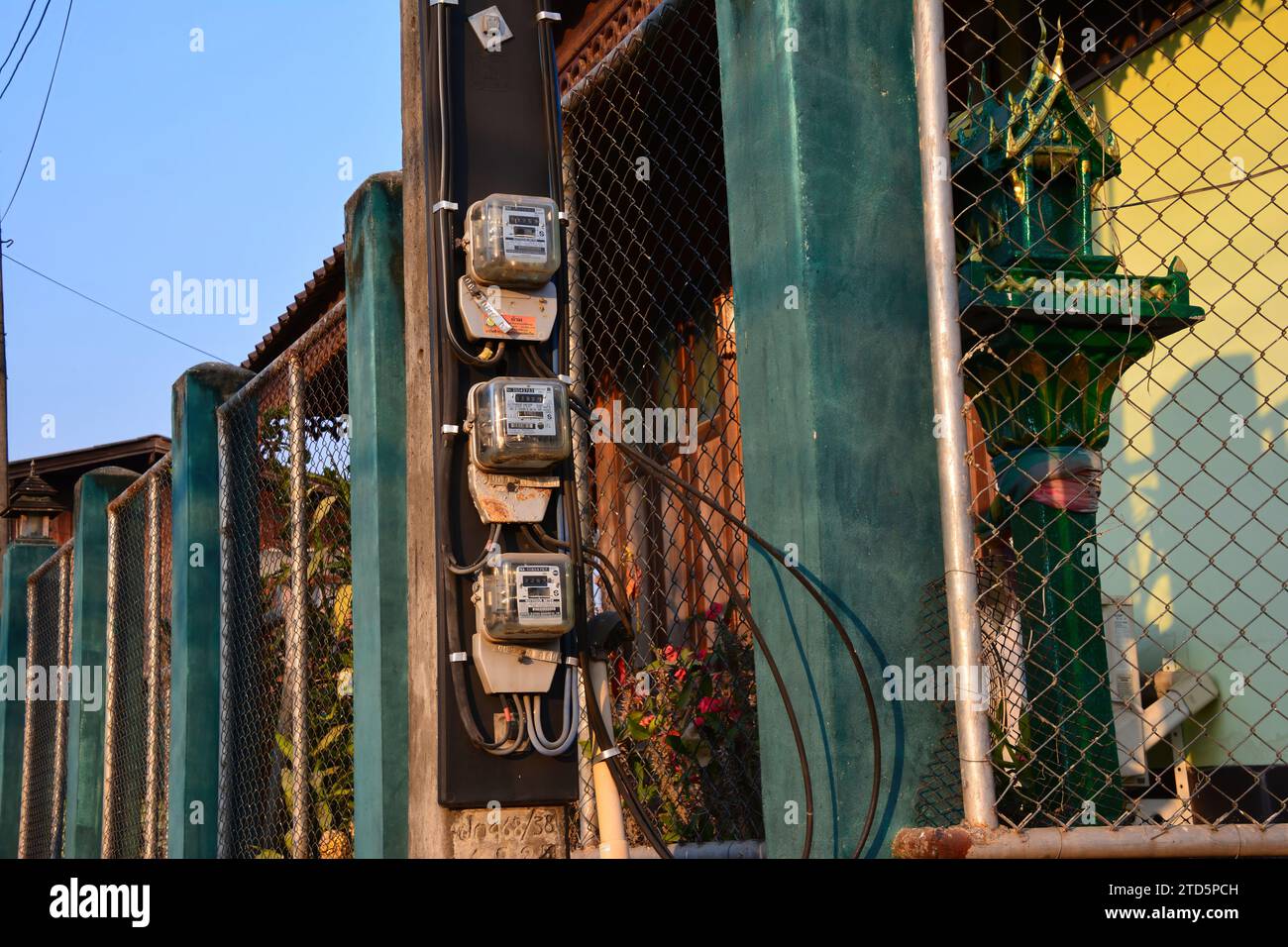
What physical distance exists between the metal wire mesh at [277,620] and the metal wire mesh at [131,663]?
5.04ft

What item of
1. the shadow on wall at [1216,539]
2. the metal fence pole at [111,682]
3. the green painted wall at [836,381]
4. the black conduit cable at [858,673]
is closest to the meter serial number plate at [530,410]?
the black conduit cable at [858,673]

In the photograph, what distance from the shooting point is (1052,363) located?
12.7ft

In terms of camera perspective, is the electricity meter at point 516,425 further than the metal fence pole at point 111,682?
No

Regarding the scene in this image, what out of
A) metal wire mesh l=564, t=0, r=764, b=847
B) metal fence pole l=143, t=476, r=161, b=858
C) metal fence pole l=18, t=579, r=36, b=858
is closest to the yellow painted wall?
metal wire mesh l=564, t=0, r=764, b=847

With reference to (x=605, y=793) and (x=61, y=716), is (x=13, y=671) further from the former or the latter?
(x=605, y=793)

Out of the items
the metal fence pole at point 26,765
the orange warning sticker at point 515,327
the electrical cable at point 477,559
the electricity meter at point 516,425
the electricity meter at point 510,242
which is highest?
the electricity meter at point 510,242

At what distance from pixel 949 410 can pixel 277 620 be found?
4.67 metres

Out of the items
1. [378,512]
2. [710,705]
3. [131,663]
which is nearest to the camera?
[378,512]

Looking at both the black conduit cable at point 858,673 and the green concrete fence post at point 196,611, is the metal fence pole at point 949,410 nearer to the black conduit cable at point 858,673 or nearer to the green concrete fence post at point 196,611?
the black conduit cable at point 858,673

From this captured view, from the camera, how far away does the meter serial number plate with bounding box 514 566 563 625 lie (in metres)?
3.51

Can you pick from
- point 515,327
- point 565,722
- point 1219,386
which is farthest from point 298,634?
point 1219,386

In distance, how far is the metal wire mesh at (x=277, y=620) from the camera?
6875mm

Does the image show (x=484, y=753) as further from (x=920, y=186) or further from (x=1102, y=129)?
(x=1102, y=129)

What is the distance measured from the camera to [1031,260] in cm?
381
